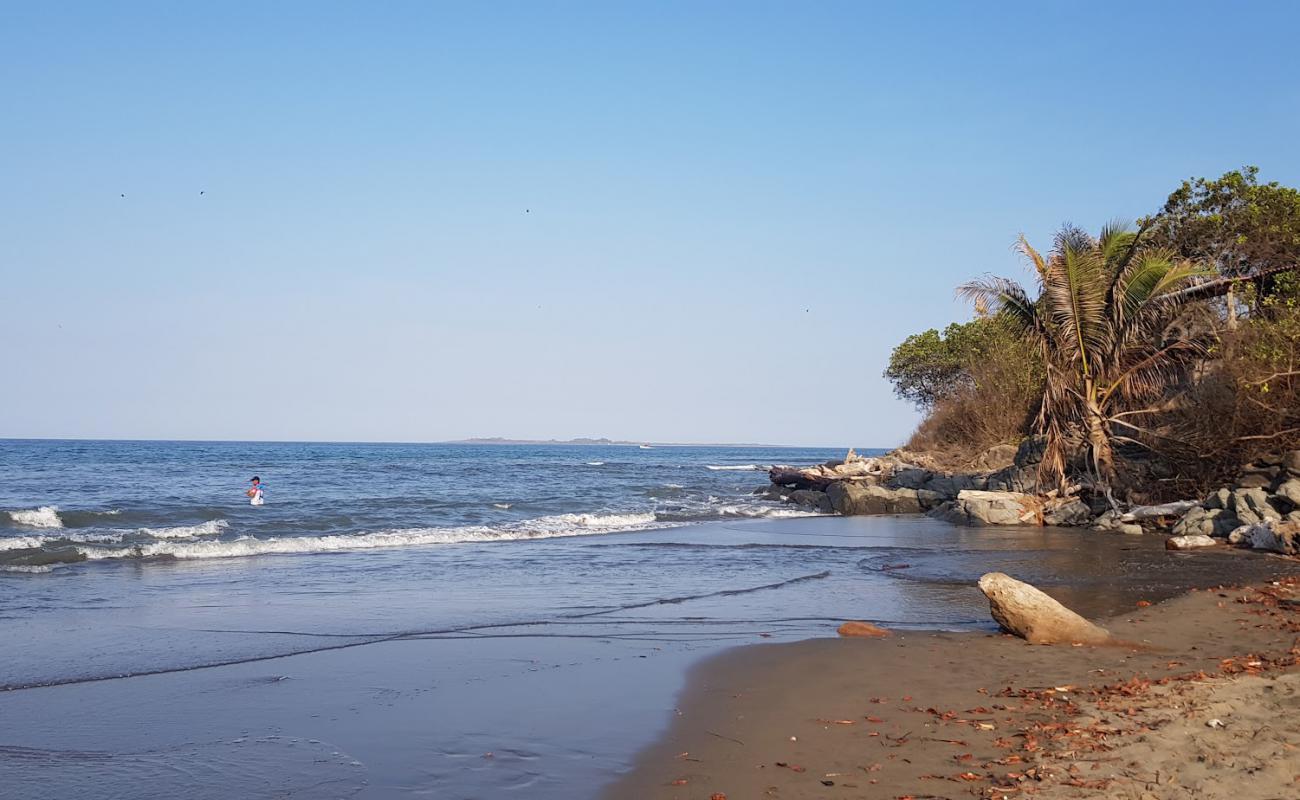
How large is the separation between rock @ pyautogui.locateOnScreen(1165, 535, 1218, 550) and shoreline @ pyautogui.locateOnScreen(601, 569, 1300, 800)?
7722mm

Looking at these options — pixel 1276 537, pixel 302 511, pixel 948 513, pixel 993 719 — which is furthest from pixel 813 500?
pixel 993 719

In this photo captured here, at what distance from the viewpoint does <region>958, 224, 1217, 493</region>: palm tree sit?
21.2 meters

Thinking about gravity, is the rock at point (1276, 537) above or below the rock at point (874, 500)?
above

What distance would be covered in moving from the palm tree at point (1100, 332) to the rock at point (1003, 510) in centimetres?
90

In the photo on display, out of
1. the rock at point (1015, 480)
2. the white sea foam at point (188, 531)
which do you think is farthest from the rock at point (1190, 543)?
the white sea foam at point (188, 531)

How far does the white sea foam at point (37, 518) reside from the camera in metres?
23.4

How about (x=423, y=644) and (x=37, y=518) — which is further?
(x=37, y=518)

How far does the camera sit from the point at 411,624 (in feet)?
35.7

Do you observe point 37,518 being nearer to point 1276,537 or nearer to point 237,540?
point 237,540

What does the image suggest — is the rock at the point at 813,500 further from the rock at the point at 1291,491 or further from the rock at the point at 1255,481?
the rock at the point at 1291,491

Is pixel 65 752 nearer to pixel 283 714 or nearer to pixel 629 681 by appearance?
pixel 283 714

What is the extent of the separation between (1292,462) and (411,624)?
16142 mm

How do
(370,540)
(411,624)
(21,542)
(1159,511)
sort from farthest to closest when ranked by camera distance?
1. (370,540)
2. (1159,511)
3. (21,542)
4. (411,624)

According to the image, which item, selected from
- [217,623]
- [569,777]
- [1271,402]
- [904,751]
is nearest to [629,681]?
[569,777]
